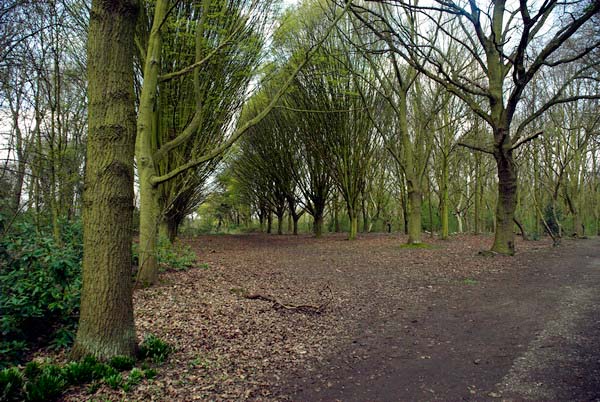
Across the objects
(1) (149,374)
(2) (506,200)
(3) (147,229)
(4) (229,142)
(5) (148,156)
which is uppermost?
(4) (229,142)

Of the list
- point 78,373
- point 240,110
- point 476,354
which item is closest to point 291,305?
point 476,354

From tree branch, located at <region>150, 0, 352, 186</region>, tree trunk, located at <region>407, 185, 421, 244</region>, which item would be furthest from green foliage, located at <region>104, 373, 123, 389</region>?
tree trunk, located at <region>407, 185, 421, 244</region>

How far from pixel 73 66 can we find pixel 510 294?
1105cm

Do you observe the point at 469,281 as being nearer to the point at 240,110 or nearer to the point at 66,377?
the point at 66,377

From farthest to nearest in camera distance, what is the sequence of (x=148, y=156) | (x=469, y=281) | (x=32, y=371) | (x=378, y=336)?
1. (x=469, y=281)
2. (x=148, y=156)
3. (x=378, y=336)
4. (x=32, y=371)

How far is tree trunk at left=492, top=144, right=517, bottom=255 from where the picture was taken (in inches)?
393

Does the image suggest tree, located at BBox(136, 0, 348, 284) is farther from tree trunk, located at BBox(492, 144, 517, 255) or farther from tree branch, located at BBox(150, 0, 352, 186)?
tree trunk, located at BBox(492, 144, 517, 255)

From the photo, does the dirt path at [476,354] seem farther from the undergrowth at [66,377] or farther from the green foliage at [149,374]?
the undergrowth at [66,377]

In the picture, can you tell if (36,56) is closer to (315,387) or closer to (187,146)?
(187,146)

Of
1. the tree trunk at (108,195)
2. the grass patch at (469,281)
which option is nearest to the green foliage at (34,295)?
the tree trunk at (108,195)

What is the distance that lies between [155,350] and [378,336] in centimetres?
263

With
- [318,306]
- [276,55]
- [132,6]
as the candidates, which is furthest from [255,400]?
[276,55]

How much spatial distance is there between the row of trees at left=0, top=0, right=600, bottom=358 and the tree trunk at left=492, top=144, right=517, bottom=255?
0.04 meters

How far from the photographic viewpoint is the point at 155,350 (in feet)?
11.9
